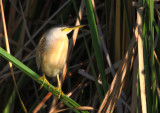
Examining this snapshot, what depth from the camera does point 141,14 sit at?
124cm

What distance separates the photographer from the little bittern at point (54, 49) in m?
1.57

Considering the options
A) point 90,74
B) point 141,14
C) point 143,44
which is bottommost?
point 90,74

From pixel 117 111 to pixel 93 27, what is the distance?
49 cm

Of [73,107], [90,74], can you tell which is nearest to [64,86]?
[90,74]

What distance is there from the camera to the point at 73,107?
1216 mm

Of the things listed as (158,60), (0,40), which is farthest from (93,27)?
(0,40)

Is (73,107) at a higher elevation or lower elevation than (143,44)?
lower

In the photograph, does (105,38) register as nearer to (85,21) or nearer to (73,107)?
(85,21)

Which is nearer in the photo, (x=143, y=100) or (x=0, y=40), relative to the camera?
(x=143, y=100)

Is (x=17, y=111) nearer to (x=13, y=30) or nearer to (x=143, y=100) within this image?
(x=13, y=30)

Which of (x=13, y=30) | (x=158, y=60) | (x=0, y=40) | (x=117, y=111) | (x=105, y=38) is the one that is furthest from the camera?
(x=13, y=30)

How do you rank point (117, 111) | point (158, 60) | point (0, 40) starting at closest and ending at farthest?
point (158, 60), point (117, 111), point (0, 40)

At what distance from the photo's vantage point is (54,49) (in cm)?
160

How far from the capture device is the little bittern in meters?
1.57
